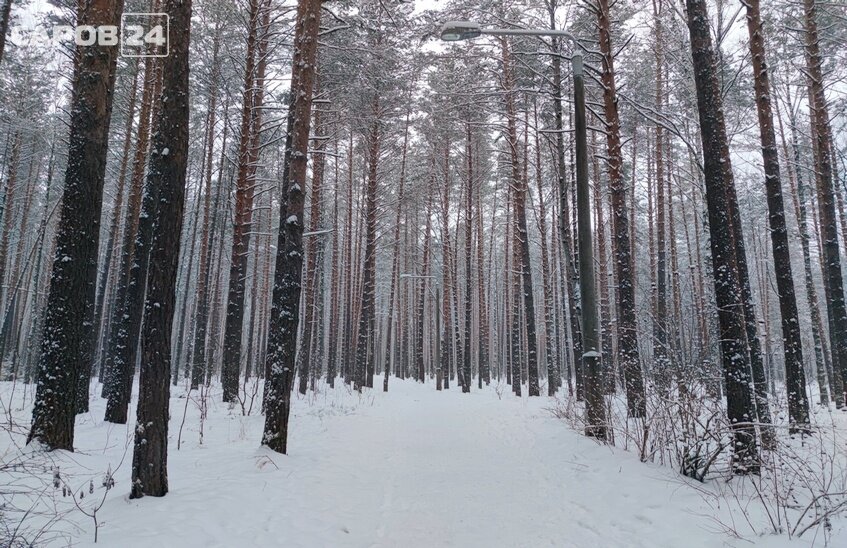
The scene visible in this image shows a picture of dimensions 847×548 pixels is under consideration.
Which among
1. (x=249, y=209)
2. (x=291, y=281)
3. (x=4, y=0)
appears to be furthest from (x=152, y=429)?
(x=4, y=0)

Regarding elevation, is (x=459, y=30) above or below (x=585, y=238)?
above

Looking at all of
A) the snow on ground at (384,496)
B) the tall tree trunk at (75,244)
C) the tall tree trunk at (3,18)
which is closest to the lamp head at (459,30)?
the tall tree trunk at (75,244)

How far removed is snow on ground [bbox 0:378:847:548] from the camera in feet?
12.2

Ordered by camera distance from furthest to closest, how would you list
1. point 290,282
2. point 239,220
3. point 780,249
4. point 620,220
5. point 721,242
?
point 239,220
point 620,220
point 780,249
point 290,282
point 721,242

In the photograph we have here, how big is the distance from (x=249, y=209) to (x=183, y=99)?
7547 millimetres

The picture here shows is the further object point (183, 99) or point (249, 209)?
point (249, 209)

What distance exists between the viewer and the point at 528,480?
584 cm

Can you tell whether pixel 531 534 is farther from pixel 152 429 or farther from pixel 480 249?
pixel 480 249

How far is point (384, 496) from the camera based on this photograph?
202 inches

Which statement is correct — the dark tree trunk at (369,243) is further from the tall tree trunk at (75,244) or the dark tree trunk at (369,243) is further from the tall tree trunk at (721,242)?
the tall tree trunk at (721,242)

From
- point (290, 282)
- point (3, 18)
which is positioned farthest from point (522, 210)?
point (3, 18)

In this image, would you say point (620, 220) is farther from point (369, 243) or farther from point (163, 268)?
point (369, 243)

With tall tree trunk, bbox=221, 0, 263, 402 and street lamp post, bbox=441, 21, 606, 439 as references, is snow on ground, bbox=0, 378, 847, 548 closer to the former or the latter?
street lamp post, bbox=441, 21, 606, 439

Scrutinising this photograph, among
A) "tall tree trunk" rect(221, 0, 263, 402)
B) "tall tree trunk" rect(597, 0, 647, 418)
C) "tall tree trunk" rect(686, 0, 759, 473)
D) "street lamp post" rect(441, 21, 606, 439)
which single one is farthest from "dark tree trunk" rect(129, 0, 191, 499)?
"tall tree trunk" rect(597, 0, 647, 418)
